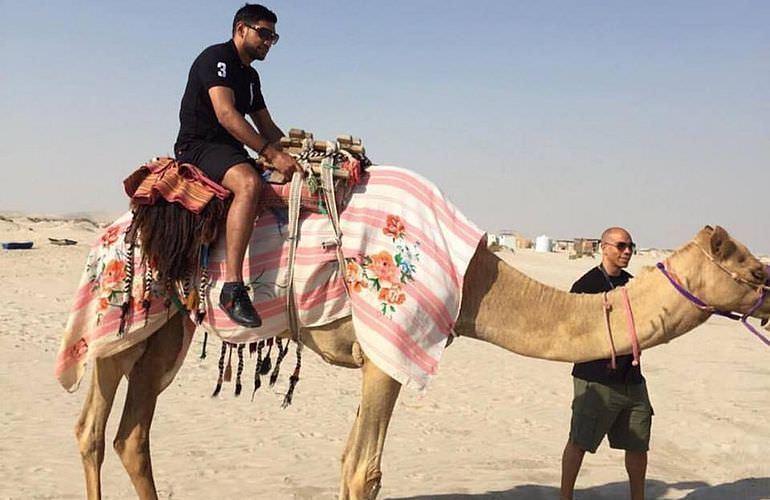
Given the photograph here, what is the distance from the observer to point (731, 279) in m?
4.08

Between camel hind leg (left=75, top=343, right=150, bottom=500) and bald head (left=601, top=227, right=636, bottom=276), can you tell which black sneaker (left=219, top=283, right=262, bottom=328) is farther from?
bald head (left=601, top=227, right=636, bottom=276)

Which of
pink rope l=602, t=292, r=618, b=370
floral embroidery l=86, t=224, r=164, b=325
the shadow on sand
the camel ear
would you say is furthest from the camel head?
floral embroidery l=86, t=224, r=164, b=325

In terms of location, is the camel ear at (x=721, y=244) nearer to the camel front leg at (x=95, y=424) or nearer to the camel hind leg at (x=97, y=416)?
the camel hind leg at (x=97, y=416)

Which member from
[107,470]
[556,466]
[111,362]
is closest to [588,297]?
[111,362]

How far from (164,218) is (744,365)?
1338cm

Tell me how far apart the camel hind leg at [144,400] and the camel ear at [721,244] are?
3254mm

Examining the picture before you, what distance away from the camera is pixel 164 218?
4.34 metres

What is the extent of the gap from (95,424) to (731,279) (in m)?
3.91

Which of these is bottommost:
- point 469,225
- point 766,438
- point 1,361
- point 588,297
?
point 1,361

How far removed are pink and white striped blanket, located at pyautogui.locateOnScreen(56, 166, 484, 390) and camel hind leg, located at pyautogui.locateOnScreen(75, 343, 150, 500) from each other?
239 mm

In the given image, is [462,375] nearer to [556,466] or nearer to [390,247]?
[556,466]

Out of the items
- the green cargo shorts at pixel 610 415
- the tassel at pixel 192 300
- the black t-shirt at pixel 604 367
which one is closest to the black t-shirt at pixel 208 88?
the tassel at pixel 192 300

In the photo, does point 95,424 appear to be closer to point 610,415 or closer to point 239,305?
point 239,305

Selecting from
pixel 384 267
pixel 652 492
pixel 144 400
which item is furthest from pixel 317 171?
pixel 652 492
